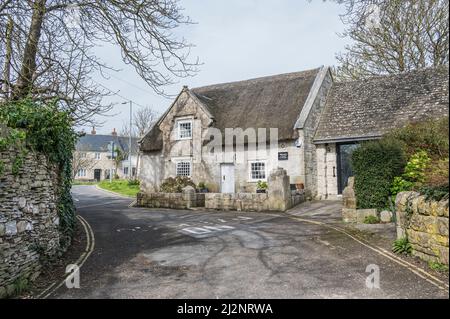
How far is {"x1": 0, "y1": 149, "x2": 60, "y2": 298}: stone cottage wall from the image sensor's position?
6.58 m

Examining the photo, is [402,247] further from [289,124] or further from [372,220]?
[289,124]

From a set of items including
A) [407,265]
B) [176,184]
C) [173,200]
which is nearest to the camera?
[407,265]

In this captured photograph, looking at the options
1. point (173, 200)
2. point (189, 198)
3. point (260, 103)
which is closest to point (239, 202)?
point (189, 198)

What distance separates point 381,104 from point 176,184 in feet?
40.2

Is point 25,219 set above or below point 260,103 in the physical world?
below

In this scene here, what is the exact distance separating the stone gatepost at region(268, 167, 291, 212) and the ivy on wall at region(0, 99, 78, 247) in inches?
337

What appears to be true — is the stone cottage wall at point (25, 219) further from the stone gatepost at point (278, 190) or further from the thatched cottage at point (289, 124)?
the thatched cottage at point (289, 124)

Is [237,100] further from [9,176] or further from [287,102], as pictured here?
[9,176]

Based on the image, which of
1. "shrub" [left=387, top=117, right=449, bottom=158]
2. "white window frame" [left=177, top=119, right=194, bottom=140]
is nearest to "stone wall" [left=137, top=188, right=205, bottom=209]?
"white window frame" [left=177, top=119, right=194, bottom=140]

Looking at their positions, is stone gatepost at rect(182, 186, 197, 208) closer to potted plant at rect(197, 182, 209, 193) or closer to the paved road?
potted plant at rect(197, 182, 209, 193)

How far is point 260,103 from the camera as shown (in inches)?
869

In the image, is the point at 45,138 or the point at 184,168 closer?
the point at 45,138

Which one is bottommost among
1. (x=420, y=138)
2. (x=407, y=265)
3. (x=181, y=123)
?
(x=407, y=265)
